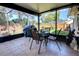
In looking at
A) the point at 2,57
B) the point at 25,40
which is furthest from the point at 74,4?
the point at 2,57

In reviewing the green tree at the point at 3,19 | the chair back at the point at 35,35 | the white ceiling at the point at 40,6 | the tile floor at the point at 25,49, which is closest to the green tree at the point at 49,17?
the white ceiling at the point at 40,6

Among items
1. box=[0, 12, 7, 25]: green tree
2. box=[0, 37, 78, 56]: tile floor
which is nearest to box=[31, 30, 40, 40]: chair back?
box=[0, 37, 78, 56]: tile floor

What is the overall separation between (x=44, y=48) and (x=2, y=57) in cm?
75

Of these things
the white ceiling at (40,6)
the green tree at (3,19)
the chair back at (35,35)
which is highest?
the white ceiling at (40,6)

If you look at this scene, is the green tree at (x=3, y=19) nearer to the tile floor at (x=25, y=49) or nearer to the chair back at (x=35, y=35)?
the tile floor at (x=25, y=49)

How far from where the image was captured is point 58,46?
108 inches

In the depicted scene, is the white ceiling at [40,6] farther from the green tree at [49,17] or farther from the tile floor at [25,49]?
the tile floor at [25,49]

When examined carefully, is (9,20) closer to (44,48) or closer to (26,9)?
(26,9)

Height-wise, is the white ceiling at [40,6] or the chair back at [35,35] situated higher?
the white ceiling at [40,6]

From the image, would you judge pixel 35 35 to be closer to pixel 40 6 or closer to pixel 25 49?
pixel 25 49

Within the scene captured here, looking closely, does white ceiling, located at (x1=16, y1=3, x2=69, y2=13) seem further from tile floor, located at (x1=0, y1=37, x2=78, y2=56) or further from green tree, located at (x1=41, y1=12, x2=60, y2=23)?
tile floor, located at (x1=0, y1=37, x2=78, y2=56)

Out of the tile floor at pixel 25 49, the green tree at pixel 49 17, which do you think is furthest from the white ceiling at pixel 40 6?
the tile floor at pixel 25 49

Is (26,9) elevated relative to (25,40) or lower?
elevated

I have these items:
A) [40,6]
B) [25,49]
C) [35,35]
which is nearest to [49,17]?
[40,6]
